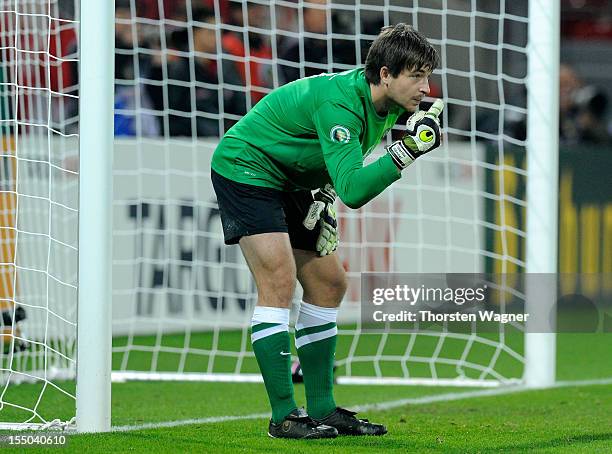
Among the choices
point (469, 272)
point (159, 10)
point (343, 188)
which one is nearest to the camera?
point (343, 188)

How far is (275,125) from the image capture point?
5.12 m

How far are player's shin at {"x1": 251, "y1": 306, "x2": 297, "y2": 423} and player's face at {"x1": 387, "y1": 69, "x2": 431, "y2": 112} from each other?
1.05m

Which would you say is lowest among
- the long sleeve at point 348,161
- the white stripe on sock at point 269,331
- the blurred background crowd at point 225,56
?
the white stripe on sock at point 269,331

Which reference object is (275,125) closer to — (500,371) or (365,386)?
(365,386)

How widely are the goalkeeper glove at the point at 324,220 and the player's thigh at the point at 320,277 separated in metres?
0.05

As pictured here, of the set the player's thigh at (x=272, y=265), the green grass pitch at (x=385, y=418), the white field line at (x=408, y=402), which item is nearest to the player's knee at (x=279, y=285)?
the player's thigh at (x=272, y=265)

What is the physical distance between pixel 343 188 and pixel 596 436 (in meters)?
1.74

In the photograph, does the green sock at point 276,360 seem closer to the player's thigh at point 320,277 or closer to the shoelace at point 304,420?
the shoelace at point 304,420

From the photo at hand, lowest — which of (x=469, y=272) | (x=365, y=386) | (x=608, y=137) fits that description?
(x=365, y=386)

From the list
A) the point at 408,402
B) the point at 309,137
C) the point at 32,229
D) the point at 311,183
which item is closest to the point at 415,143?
the point at 309,137

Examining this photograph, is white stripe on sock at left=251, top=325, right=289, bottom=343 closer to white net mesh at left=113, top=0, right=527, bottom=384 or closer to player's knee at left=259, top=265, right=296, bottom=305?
player's knee at left=259, top=265, right=296, bottom=305

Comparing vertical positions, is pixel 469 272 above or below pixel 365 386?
above

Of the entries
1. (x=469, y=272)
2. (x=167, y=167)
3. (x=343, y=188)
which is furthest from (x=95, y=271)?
(x=469, y=272)

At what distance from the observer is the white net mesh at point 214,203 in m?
9.33
